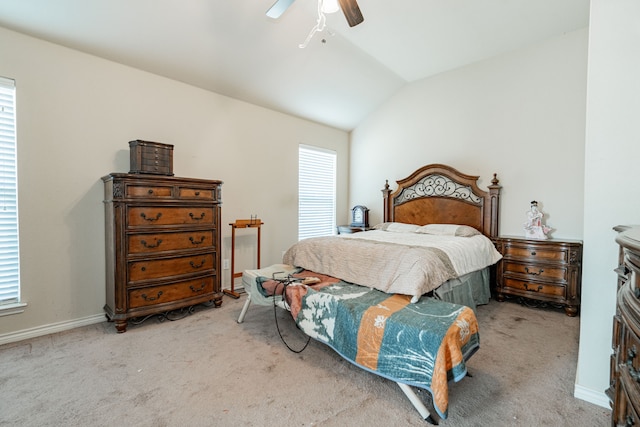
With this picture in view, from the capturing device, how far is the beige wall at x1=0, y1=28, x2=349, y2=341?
258 cm

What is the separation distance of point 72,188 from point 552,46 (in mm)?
5564

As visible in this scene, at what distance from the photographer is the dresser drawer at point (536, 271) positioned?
127 inches

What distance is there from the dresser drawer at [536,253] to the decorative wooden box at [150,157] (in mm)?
4016

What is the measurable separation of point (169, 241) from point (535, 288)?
406 cm

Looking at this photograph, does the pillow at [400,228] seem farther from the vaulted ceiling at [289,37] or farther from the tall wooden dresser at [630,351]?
the tall wooden dresser at [630,351]

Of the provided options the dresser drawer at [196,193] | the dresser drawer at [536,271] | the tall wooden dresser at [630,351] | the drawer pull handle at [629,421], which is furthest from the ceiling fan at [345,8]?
the dresser drawer at [536,271]

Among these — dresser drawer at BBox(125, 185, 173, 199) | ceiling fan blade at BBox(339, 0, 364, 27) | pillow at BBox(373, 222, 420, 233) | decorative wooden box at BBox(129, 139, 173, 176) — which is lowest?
pillow at BBox(373, 222, 420, 233)

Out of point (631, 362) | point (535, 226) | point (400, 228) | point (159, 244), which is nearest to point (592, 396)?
point (631, 362)

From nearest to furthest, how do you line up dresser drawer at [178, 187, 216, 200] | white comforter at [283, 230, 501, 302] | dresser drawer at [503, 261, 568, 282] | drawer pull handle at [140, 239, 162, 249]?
white comforter at [283, 230, 501, 302]
drawer pull handle at [140, 239, 162, 249]
dresser drawer at [178, 187, 216, 200]
dresser drawer at [503, 261, 568, 282]

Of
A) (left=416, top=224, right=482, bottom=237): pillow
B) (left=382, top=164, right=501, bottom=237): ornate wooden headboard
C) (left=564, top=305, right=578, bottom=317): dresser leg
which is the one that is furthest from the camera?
(left=382, top=164, right=501, bottom=237): ornate wooden headboard

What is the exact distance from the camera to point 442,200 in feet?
14.5

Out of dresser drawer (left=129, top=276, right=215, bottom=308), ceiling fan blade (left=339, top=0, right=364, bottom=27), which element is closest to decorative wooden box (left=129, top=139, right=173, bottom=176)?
dresser drawer (left=129, top=276, right=215, bottom=308)

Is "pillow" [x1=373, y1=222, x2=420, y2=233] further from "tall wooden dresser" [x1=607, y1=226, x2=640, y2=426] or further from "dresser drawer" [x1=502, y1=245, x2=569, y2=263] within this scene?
"tall wooden dresser" [x1=607, y1=226, x2=640, y2=426]

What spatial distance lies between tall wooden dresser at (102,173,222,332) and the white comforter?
973mm
